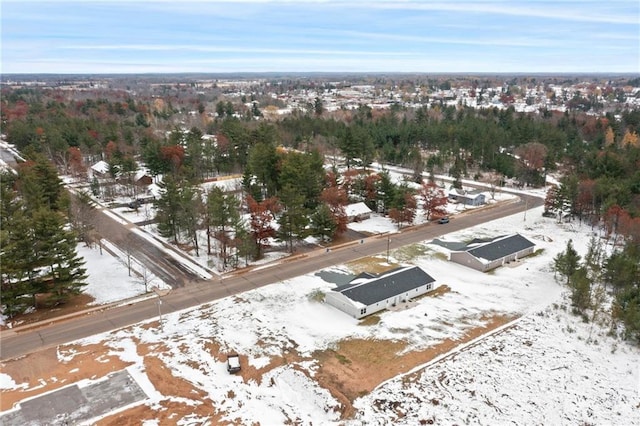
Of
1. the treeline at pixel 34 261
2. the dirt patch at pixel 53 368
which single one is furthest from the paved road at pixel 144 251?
the dirt patch at pixel 53 368

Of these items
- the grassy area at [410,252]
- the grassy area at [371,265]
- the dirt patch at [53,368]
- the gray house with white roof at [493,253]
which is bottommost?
the dirt patch at [53,368]

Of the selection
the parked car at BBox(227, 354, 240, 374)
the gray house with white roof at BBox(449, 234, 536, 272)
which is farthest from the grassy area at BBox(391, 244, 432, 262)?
the parked car at BBox(227, 354, 240, 374)

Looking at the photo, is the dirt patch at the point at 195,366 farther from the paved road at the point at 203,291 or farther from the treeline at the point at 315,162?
the treeline at the point at 315,162

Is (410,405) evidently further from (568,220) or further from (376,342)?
(568,220)

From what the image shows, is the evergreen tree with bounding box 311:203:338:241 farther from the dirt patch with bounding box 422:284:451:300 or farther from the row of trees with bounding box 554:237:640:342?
the row of trees with bounding box 554:237:640:342

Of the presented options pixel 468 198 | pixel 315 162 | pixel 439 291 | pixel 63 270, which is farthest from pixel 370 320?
pixel 468 198

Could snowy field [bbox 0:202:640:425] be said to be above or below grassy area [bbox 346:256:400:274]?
below
